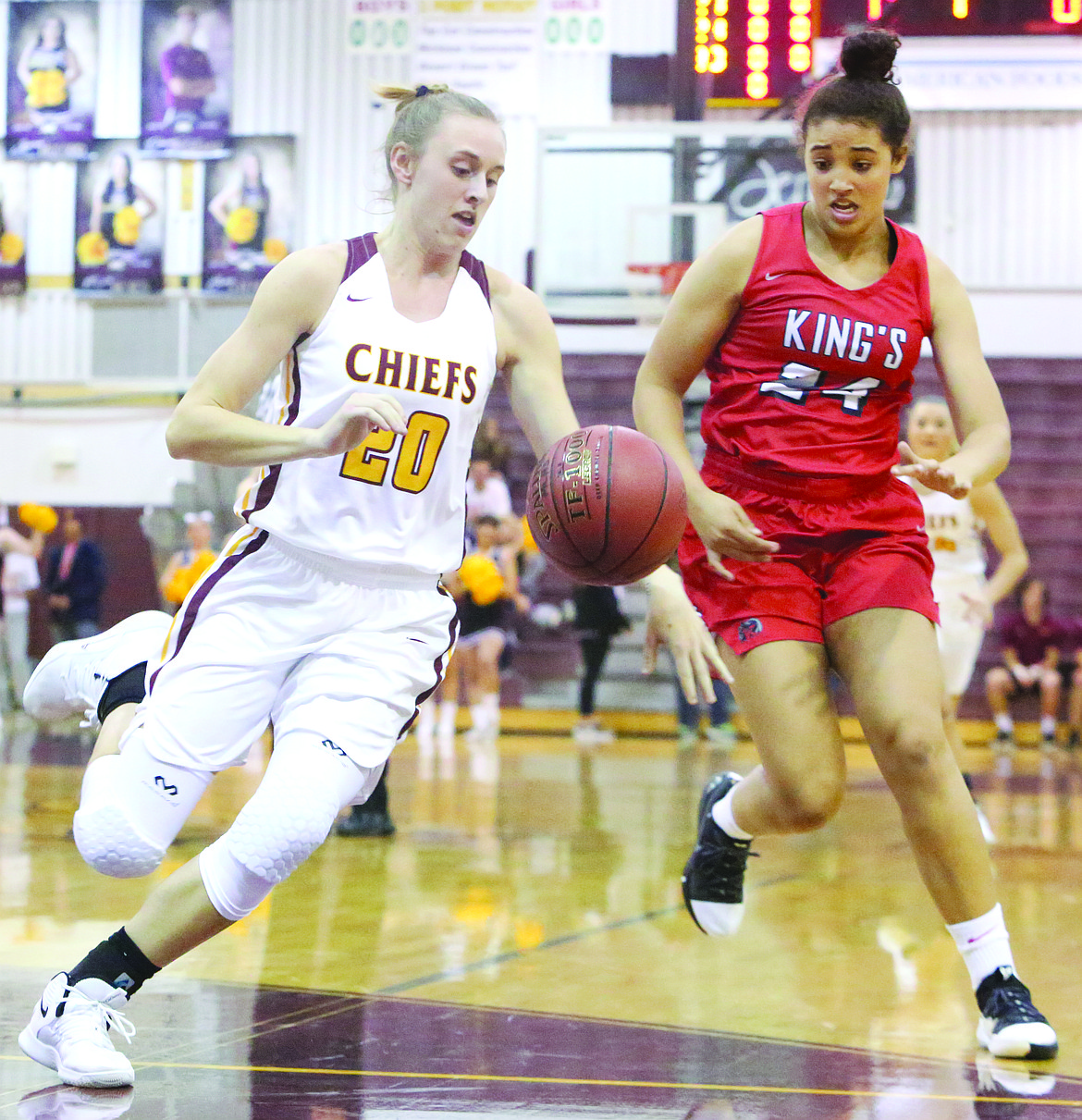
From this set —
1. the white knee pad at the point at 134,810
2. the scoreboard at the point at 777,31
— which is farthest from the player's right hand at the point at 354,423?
the scoreboard at the point at 777,31

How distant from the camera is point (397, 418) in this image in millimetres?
2430

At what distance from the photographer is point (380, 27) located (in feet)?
48.3

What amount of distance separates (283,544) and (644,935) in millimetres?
1768

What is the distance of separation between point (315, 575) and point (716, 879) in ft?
4.39

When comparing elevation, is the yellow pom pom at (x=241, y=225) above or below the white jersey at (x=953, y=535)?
above

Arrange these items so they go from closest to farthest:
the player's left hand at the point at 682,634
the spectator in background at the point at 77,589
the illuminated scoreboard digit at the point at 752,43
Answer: the player's left hand at the point at 682,634
the illuminated scoreboard digit at the point at 752,43
the spectator in background at the point at 77,589

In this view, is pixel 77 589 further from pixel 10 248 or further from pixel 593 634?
pixel 10 248

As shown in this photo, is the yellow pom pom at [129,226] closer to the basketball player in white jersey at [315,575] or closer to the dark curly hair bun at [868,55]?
the basketball player in white jersey at [315,575]

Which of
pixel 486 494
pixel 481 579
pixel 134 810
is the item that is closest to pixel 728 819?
pixel 134 810

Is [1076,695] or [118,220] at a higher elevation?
[118,220]

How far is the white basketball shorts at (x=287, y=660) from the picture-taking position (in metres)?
2.59

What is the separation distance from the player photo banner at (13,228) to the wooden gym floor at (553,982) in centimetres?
1047

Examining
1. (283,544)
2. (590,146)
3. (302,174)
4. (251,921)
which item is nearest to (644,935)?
(251,921)

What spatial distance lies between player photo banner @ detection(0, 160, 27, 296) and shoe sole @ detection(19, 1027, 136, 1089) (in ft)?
45.5
